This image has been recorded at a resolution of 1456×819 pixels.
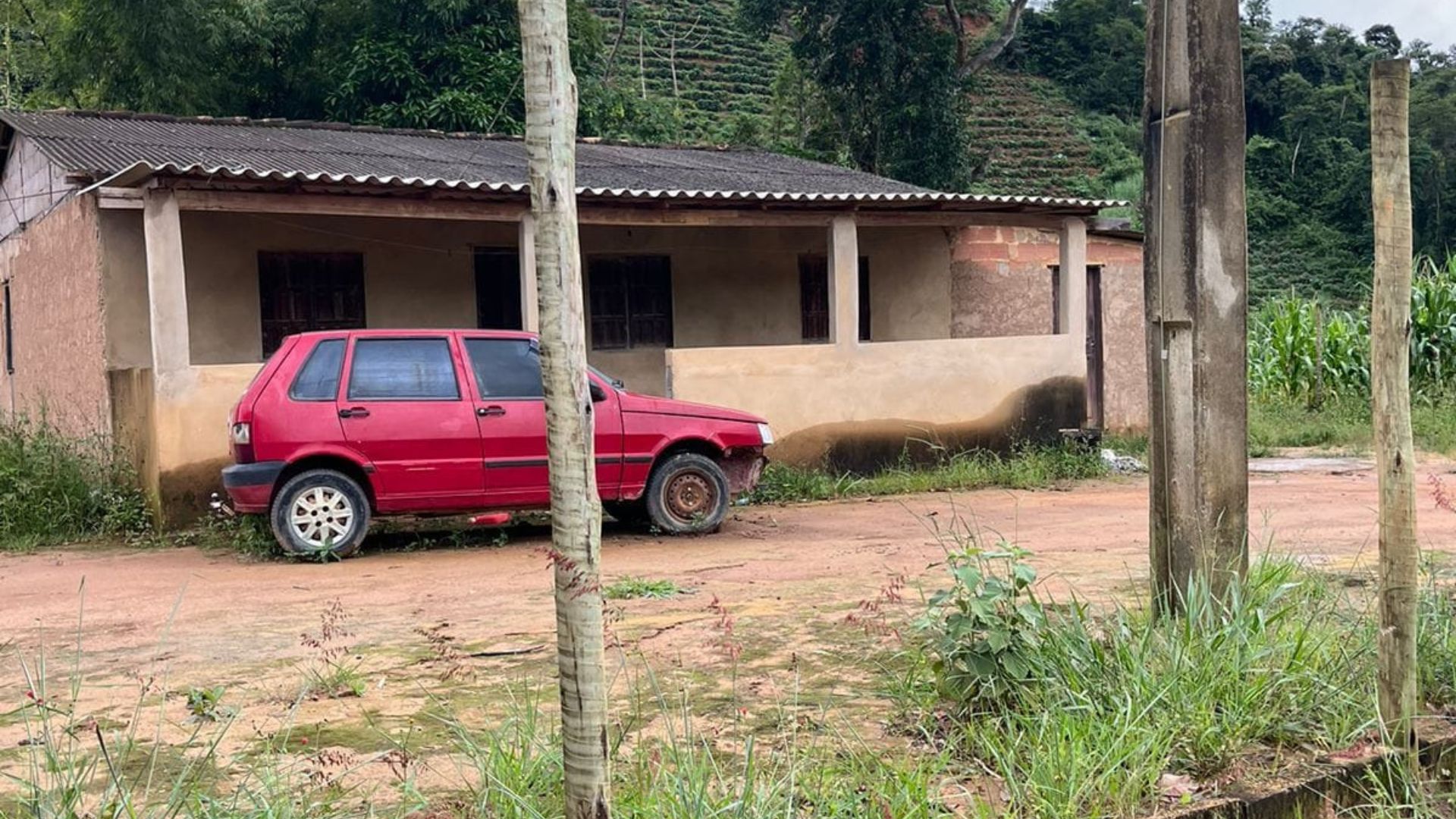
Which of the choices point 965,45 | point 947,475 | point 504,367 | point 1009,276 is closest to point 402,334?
point 504,367

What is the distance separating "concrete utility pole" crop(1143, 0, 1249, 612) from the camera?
444cm

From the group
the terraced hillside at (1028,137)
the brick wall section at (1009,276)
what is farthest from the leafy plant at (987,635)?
the terraced hillside at (1028,137)

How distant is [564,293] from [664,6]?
46508 millimetres

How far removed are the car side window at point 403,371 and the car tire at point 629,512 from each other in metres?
1.53

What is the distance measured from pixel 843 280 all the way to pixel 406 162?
15.2 ft

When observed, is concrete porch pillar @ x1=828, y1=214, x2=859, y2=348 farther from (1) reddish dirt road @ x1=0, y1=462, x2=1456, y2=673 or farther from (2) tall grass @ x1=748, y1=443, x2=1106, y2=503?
(1) reddish dirt road @ x1=0, y1=462, x2=1456, y2=673

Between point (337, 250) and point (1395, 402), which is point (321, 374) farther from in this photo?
point (1395, 402)

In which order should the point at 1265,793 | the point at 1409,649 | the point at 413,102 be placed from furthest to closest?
the point at 413,102 < the point at 1409,649 < the point at 1265,793

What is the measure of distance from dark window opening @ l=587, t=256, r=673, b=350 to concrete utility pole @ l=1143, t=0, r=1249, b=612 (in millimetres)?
10278

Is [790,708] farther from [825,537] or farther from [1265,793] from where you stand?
[825,537]

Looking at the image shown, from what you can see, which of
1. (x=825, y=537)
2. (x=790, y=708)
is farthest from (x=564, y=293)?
(x=825, y=537)

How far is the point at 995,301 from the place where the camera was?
15.8m

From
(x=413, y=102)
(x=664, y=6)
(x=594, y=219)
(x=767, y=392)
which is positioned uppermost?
(x=664, y=6)

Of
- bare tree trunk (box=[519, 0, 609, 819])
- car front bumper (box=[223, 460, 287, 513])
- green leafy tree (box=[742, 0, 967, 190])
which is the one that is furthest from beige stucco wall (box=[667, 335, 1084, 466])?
green leafy tree (box=[742, 0, 967, 190])
